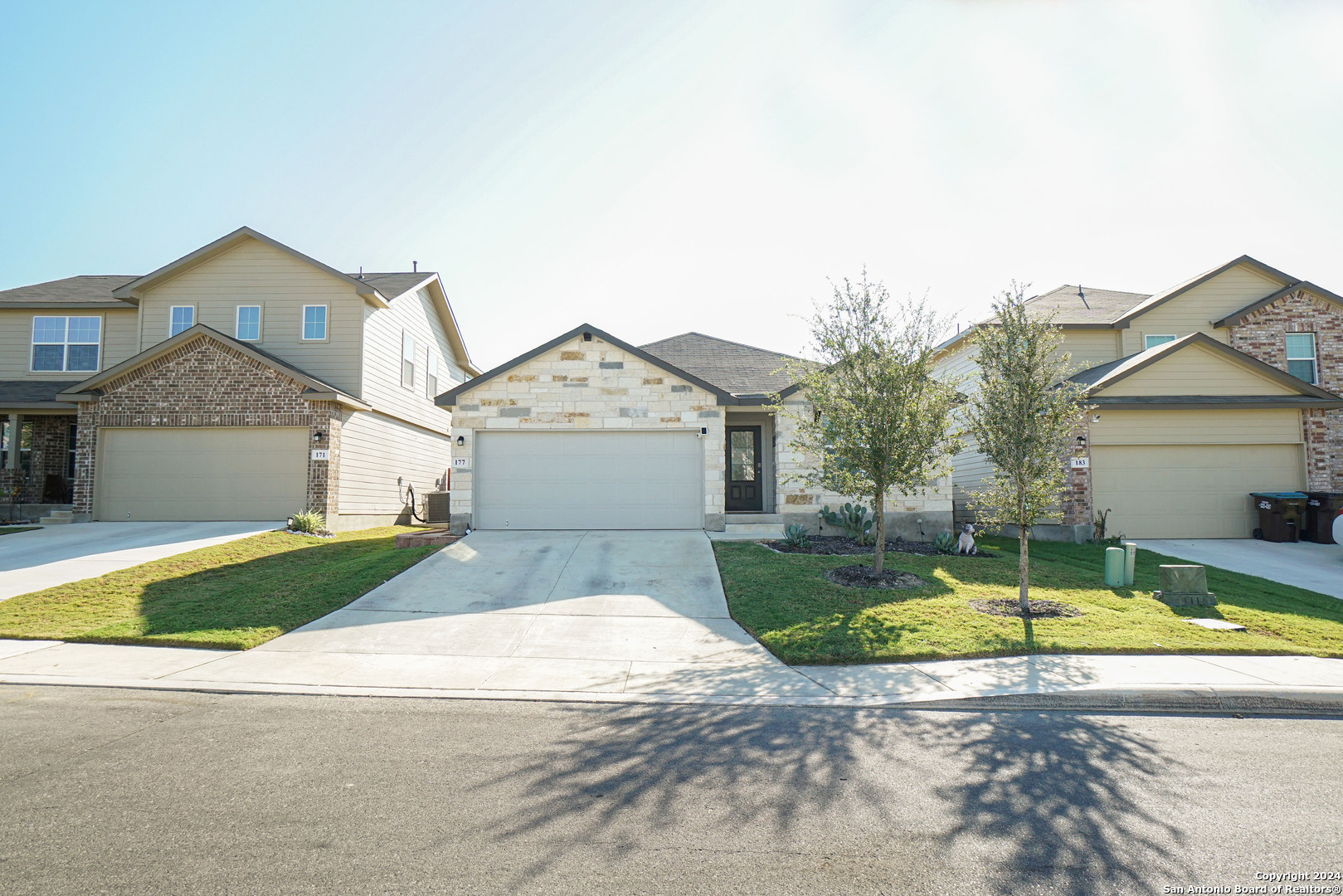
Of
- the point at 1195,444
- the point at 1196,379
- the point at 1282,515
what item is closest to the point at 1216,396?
the point at 1196,379

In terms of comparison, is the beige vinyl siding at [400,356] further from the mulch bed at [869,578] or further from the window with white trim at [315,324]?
the mulch bed at [869,578]

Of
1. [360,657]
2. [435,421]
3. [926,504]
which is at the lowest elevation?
[360,657]

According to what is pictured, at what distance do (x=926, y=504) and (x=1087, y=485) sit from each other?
12.6ft

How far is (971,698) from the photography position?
6094 mm

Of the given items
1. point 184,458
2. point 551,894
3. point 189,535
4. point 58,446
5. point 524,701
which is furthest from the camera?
point 58,446

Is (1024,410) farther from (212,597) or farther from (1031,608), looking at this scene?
(212,597)

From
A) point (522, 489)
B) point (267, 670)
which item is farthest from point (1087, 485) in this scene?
point (267, 670)

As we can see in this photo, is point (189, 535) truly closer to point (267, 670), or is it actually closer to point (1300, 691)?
point (267, 670)

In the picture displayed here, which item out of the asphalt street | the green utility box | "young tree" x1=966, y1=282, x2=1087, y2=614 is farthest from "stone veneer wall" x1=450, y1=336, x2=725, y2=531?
the asphalt street

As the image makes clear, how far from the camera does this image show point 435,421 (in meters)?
23.5

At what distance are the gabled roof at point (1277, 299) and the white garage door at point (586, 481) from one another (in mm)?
15385

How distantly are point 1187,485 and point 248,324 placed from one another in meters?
23.2

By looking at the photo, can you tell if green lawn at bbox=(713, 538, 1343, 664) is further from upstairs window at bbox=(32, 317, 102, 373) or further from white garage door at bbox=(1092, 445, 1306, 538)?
upstairs window at bbox=(32, 317, 102, 373)

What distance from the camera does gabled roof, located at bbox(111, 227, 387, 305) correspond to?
1792cm
